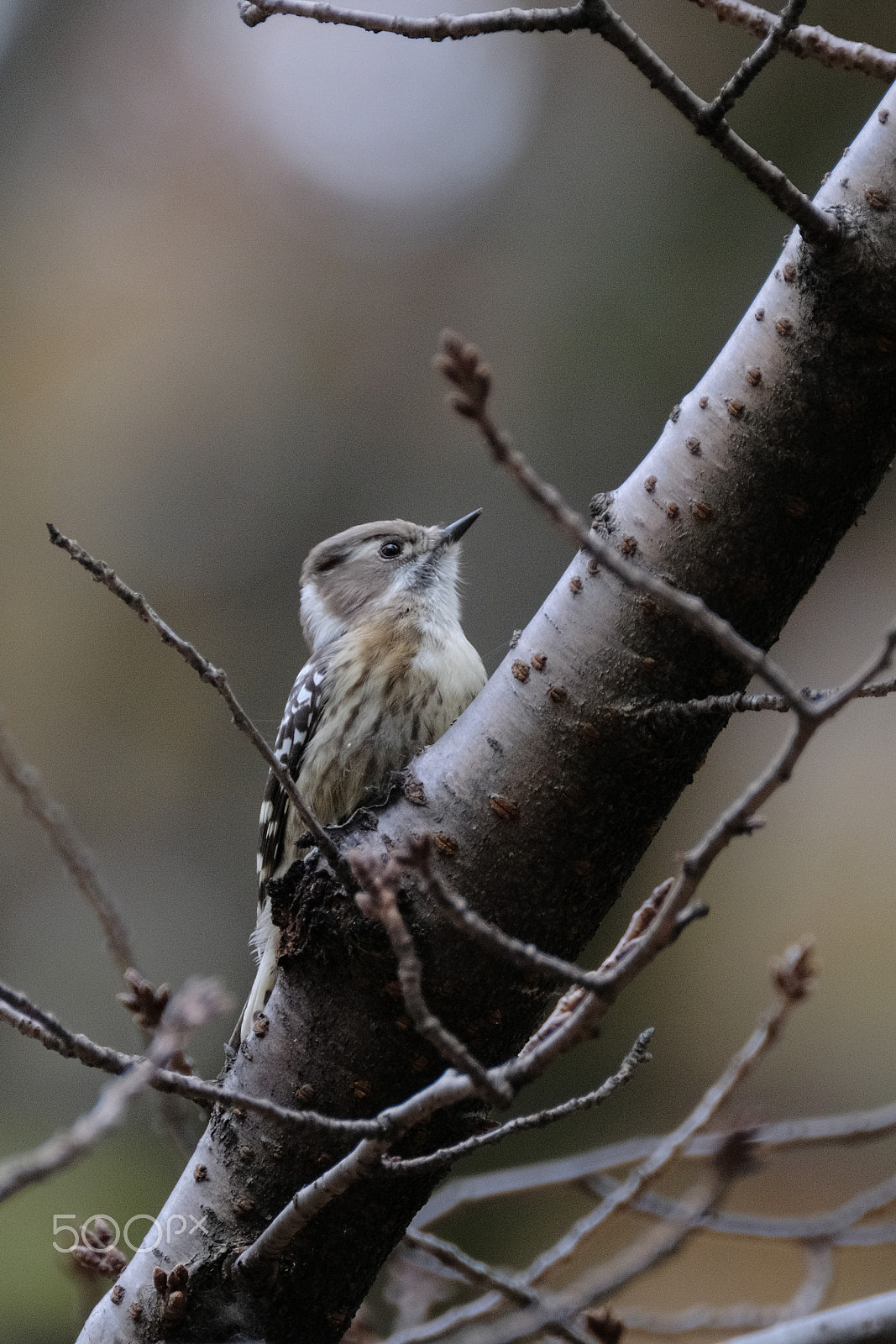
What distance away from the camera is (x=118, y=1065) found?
4.41ft

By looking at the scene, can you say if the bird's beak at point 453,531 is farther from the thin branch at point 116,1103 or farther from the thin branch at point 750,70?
the thin branch at point 116,1103

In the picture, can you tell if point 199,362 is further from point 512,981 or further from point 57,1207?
point 512,981

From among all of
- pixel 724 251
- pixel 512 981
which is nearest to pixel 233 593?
pixel 724 251

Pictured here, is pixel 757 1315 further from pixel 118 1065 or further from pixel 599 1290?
pixel 118 1065

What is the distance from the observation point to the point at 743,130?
6129mm

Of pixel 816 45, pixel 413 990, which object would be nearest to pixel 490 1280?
pixel 413 990

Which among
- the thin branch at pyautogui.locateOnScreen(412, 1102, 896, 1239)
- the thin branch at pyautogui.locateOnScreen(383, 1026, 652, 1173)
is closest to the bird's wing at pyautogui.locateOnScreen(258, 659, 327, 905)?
the thin branch at pyautogui.locateOnScreen(412, 1102, 896, 1239)

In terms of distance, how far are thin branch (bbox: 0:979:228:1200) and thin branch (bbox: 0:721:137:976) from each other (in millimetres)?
398

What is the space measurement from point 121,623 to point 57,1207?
3696 mm

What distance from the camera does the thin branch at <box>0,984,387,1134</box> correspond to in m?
1.29

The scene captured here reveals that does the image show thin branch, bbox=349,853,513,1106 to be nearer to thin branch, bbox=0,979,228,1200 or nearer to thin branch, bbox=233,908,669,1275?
thin branch, bbox=233,908,669,1275

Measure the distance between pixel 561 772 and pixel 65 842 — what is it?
2.53ft

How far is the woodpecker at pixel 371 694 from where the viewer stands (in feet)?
9.64

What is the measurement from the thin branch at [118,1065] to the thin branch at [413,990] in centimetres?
21
